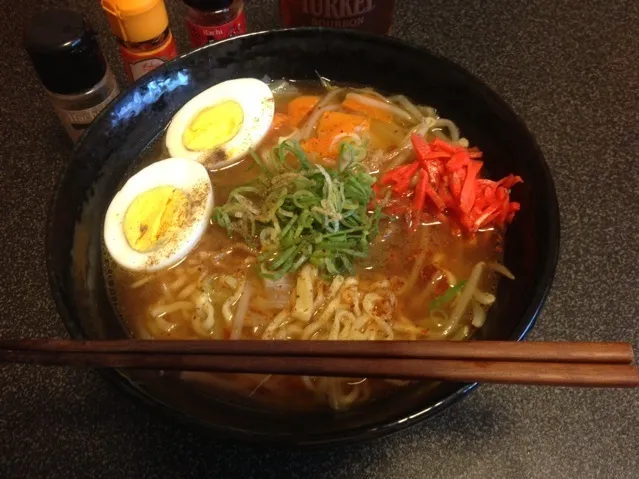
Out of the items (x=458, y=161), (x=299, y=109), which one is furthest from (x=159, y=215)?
(x=458, y=161)

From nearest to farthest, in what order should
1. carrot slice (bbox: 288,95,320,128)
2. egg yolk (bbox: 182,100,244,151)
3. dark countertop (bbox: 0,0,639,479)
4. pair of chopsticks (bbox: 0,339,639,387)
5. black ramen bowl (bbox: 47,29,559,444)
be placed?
1. pair of chopsticks (bbox: 0,339,639,387)
2. black ramen bowl (bbox: 47,29,559,444)
3. dark countertop (bbox: 0,0,639,479)
4. egg yolk (bbox: 182,100,244,151)
5. carrot slice (bbox: 288,95,320,128)

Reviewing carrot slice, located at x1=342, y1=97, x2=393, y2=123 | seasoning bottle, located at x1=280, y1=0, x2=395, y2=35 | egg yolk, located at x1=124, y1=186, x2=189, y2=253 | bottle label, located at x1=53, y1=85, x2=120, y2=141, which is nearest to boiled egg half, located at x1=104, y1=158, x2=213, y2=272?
egg yolk, located at x1=124, y1=186, x2=189, y2=253

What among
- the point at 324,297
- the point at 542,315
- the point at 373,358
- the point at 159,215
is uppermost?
the point at 373,358

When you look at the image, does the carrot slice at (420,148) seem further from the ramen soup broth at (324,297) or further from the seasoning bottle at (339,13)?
the seasoning bottle at (339,13)

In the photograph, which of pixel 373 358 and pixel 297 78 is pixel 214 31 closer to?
pixel 297 78

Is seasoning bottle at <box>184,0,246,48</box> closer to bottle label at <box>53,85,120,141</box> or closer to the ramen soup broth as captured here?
bottle label at <box>53,85,120,141</box>

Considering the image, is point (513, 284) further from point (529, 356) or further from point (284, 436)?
point (284, 436)

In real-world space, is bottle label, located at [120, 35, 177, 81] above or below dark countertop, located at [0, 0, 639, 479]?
above

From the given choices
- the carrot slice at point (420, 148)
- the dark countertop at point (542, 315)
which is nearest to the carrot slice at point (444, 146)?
the carrot slice at point (420, 148)
